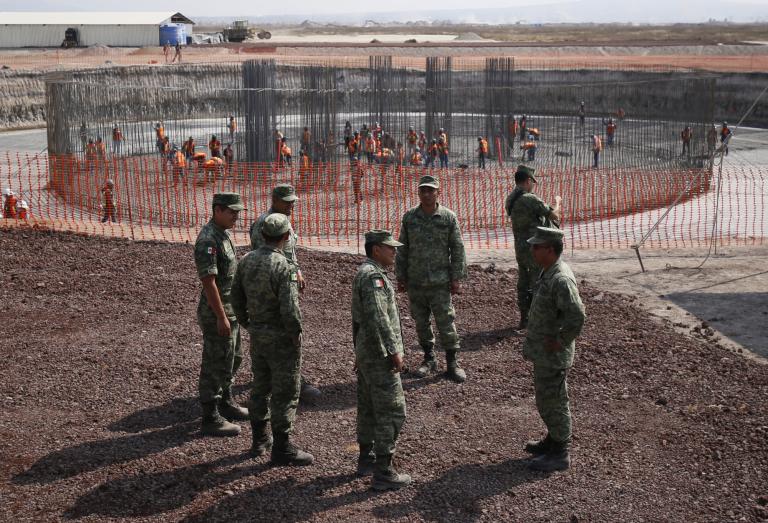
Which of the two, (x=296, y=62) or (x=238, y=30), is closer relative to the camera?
(x=296, y=62)

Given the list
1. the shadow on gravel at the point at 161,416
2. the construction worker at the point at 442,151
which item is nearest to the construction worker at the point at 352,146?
the construction worker at the point at 442,151

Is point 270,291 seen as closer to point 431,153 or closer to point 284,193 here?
point 284,193

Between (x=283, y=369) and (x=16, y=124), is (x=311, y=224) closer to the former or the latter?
(x=283, y=369)

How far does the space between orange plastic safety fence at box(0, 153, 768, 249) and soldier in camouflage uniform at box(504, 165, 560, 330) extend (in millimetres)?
5311

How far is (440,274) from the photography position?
8.00 metres

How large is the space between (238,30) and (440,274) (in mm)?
74923

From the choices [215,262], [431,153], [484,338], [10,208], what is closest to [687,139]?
[431,153]

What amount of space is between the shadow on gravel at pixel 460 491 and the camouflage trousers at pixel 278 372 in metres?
0.97

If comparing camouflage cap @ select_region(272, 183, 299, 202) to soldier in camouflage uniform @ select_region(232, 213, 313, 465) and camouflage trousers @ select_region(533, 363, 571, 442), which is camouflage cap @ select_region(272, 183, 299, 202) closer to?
soldier in camouflage uniform @ select_region(232, 213, 313, 465)

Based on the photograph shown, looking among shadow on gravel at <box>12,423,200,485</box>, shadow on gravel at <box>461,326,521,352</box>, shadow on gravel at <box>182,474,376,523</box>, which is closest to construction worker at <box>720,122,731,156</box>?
shadow on gravel at <box>461,326,521,352</box>

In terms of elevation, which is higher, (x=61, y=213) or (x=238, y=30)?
(x=238, y=30)

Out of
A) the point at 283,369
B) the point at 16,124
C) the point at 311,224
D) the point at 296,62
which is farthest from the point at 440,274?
the point at 296,62

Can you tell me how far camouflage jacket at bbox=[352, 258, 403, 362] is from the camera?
19.0ft

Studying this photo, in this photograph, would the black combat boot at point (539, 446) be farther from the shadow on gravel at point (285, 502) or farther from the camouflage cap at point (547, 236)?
the camouflage cap at point (547, 236)
